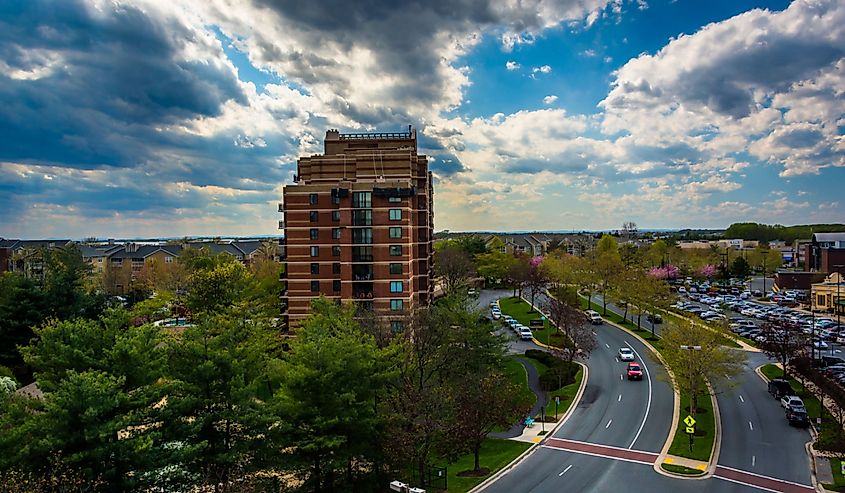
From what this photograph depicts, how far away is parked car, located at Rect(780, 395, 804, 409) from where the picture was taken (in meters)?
37.1

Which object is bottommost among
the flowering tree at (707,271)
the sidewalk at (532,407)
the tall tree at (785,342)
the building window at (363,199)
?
the sidewalk at (532,407)

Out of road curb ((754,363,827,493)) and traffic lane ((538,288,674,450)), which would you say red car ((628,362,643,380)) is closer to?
traffic lane ((538,288,674,450))

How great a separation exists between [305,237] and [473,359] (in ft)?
73.8

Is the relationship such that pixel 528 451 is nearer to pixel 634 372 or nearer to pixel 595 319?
pixel 634 372

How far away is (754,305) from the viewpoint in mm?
81562

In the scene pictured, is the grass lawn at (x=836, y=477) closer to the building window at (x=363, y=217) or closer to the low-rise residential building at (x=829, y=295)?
the building window at (x=363, y=217)

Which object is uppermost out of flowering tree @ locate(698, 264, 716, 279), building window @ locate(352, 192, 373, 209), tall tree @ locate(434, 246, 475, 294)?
building window @ locate(352, 192, 373, 209)

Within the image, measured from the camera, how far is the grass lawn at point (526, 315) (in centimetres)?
6675

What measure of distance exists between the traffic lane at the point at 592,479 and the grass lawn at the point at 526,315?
33157 mm

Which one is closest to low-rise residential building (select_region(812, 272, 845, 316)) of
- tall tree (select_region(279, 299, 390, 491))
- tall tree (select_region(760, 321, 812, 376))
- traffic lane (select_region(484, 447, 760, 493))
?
tall tree (select_region(760, 321, 812, 376))

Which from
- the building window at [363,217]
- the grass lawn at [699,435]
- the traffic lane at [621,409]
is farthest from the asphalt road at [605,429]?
the building window at [363,217]

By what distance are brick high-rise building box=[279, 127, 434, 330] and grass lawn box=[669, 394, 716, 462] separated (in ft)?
81.1

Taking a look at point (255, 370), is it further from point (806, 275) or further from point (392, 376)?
point (806, 275)

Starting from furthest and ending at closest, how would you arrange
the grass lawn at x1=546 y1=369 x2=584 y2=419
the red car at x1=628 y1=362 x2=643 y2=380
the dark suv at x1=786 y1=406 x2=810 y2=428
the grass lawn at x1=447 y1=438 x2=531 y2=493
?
1. the red car at x1=628 y1=362 x2=643 y2=380
2. the grass lawn at x1=546 y1=369 x2=584 y2=419
3. the dark suv at x1=786 y1=406 x2=810 y2=428
4. the grass lawn at x1=447 y1=438 x2=531 y2=493
